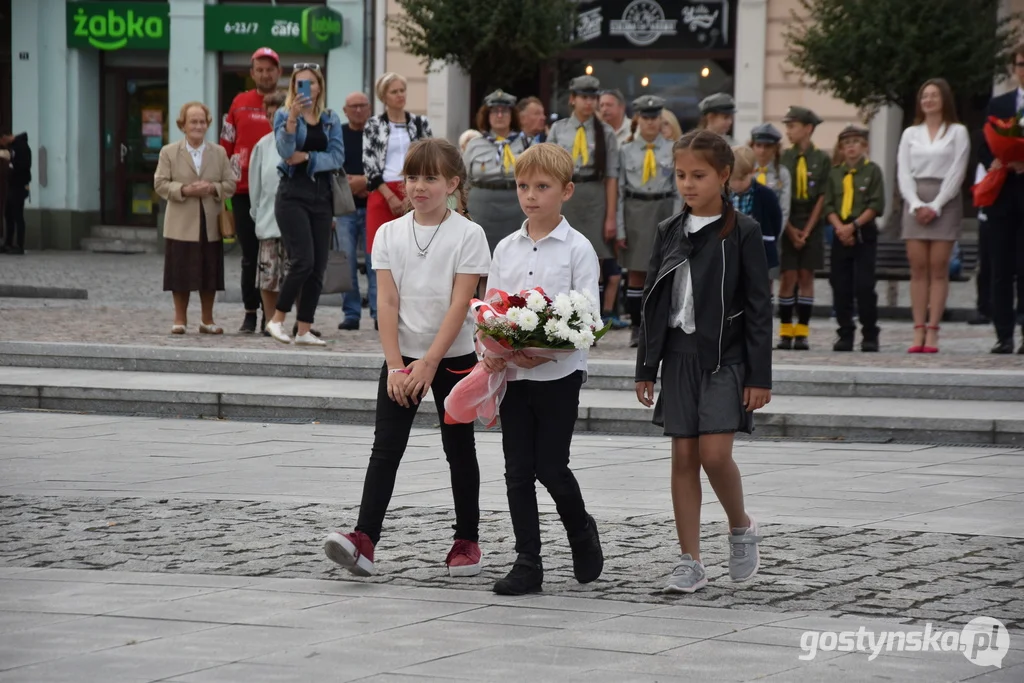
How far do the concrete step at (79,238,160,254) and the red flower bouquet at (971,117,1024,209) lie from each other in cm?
1860

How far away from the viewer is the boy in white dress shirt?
560 centimetres

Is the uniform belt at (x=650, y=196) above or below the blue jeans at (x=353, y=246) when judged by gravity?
above

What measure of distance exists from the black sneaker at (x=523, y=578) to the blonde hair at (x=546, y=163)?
1.31m

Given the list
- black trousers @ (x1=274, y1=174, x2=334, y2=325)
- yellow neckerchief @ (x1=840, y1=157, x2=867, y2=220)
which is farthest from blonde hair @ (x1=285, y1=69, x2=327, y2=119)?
yellow neckerchief @ (x1=840, y1=157, x2=867, y2=220)

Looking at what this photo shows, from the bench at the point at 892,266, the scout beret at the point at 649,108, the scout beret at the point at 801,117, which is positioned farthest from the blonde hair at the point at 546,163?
the bench at the point at 892,266

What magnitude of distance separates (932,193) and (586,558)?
280 inches

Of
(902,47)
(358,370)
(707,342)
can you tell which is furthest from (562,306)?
(902,47)

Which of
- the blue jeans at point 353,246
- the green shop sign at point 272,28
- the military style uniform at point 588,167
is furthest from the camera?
the green shop sign at point 272,28

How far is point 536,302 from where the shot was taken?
5.46 m

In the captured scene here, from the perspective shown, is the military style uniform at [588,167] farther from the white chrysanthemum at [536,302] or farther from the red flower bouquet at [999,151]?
the white chrysanthemum at [536,302]

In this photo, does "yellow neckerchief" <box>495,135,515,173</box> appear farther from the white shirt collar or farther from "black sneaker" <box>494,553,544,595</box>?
"black sneaker" <box>494,553,544,595</box>

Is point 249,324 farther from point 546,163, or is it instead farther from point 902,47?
point 902,47

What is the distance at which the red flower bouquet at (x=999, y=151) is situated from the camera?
11.2 metres

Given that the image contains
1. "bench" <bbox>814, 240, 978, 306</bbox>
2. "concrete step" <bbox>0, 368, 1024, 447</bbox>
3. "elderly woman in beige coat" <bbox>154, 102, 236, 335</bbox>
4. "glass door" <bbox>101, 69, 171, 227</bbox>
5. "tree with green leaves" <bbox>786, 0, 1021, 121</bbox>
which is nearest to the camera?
"concrete step" <bbox>0, 368, 1024, 447</bbox>
